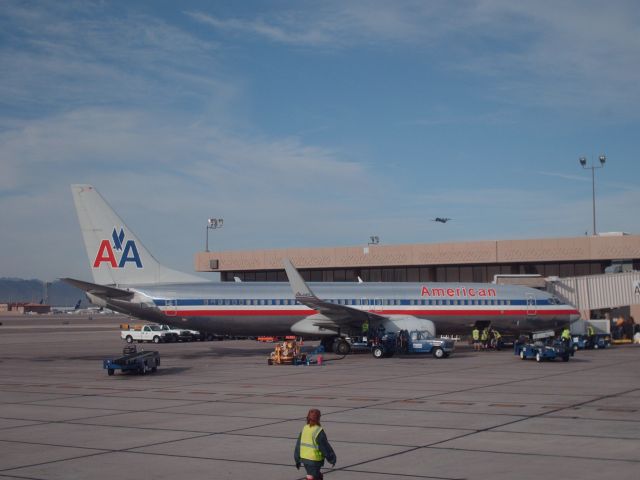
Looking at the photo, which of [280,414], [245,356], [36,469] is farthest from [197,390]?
[245,356]

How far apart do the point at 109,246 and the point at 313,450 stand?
35.6 m

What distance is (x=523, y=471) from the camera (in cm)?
1320

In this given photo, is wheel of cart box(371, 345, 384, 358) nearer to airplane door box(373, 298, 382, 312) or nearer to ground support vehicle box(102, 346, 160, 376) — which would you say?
airplane door box(373, 298, 382, 312)

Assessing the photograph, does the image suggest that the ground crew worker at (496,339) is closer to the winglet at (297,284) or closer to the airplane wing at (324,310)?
the airplane wing at (324,310)

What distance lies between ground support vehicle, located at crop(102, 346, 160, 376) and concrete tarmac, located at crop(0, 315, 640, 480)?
537 mm

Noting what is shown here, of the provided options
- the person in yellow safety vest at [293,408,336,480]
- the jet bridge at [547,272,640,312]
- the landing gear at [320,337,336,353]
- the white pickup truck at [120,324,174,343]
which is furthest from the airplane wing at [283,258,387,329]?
the person in yellow safety vest at [293,408,336,480]

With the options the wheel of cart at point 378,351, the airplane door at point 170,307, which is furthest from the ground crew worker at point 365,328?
the airplane door at point 170,307

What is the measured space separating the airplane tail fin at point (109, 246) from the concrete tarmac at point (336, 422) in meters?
10.4

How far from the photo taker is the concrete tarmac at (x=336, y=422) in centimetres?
1380

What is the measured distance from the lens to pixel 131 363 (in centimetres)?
3234

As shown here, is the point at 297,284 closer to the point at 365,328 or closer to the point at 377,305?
the point at 365,328

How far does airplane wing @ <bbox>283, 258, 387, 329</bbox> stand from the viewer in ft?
140

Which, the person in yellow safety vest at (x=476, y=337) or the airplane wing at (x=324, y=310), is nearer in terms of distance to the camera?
the airplane wing at (x=324, y=310)

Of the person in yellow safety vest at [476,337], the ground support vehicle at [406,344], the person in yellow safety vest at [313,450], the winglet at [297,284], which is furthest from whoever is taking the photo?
the person in yellow safety vest at [476,337]
